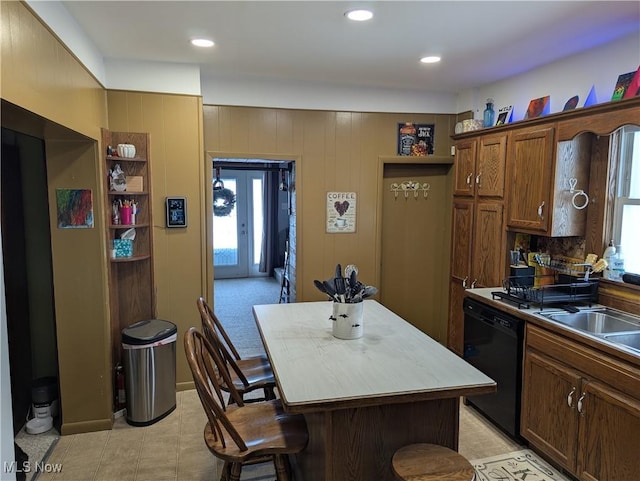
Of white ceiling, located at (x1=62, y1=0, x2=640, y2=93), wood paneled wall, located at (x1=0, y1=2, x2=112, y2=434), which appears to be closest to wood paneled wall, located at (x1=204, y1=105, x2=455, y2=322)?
white ceiling, located at (x1=62, y1=0, x2=640, y2=93)

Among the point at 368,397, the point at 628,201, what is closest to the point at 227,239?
the point at 628,201

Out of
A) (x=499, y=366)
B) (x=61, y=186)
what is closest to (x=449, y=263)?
(x=499, y=366)

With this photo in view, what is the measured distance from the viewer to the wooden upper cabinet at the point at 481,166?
11.3 feet

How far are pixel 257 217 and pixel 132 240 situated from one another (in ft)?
17.4

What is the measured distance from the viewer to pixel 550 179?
297cm

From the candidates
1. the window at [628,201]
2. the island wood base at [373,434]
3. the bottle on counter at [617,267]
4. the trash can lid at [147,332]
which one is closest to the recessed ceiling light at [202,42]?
the trash can lid at [147,332]

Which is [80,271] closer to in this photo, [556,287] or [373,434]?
[373,434]

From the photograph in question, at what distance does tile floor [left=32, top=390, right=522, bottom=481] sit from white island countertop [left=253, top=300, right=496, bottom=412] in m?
0.89

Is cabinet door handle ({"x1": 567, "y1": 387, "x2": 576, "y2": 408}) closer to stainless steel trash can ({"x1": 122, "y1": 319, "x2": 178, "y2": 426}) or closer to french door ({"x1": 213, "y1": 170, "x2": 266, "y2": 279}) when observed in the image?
stainless steel trash can ({"x1": 122, "y1": 319, "x2": 178, "y2": 426})

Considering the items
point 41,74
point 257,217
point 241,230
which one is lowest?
point 241,230

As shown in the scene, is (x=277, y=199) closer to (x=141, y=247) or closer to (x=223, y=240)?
(x=223, y=240)

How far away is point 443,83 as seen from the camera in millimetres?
3934

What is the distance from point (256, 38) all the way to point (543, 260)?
8.48 feet

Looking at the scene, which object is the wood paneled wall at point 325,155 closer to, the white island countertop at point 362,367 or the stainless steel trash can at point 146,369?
the stainless steel trash can at point 146,369
